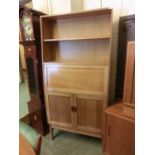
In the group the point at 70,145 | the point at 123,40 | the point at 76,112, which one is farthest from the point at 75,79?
the point at 70,145

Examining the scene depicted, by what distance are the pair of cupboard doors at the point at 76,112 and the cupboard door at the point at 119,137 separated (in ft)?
0.86

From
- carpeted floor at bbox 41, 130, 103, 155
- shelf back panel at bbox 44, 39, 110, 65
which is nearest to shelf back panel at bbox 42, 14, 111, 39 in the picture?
shelf back panel at bbox 44, 39, 110, 65

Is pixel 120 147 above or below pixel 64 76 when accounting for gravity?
below

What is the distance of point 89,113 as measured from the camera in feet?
6.56

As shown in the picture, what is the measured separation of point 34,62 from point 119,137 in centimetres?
151

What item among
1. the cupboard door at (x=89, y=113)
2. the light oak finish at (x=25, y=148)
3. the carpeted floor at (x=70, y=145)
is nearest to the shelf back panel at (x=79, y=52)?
the cupboard door at (x=89, y=113)

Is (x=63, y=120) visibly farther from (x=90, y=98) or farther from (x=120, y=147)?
(x=120, y=147)

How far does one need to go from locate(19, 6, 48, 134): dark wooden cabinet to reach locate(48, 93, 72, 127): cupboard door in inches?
9.4

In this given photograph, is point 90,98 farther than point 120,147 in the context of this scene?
Yes

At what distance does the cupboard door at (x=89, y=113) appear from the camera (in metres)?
1.93
